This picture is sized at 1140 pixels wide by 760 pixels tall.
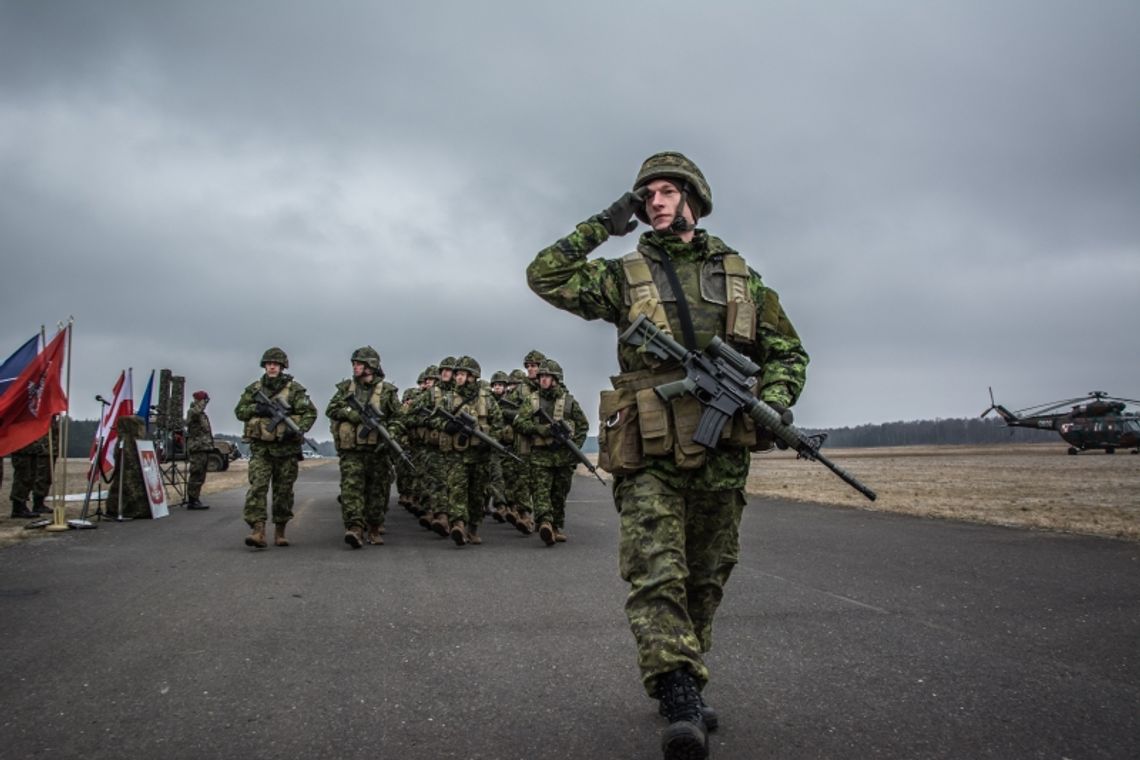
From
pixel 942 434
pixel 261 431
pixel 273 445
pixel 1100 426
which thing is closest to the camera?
pixel 261 431

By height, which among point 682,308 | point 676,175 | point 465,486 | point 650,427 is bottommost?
point 465,486

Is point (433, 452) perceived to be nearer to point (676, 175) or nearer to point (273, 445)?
point (273, 445)

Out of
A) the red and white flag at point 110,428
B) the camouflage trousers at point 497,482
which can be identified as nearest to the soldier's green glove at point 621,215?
the camouflage trousers at point 497,482

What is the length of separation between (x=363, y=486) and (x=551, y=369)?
125 inches

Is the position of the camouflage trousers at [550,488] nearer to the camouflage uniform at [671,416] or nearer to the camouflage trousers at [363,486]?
the camouflage trousers at [363,486]

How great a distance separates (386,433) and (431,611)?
4402 mm

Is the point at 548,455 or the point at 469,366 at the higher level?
the point at 469,366

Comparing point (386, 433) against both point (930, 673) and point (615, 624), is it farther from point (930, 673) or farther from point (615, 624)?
point (930, 673)

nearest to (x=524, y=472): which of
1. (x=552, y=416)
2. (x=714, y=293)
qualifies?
(x=552, y=416)

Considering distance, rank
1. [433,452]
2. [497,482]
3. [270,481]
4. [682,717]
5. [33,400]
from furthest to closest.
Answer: [497,482], [433,452], [33,400], [270,481], [682,717]

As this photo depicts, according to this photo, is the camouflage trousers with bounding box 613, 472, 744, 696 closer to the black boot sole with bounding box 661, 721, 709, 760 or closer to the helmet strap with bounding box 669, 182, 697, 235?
the black boot sole with bounding box 661, 721, 709, 760

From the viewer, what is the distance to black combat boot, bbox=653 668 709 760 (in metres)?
2.38

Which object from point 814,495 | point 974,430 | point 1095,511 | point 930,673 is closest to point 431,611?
point 930,673

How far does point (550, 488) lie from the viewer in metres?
9.95
